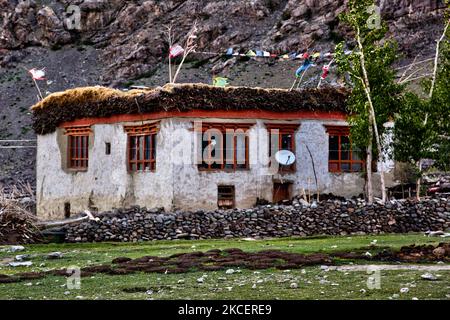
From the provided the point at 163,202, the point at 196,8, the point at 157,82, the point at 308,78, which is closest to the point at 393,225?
the point at 163,202

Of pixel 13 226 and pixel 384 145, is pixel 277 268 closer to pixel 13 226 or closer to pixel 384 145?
pixel 13 226

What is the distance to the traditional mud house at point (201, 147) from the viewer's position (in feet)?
110

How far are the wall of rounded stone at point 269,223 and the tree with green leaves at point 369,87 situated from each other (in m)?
2.72

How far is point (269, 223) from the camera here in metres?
30.1

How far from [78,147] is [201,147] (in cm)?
698

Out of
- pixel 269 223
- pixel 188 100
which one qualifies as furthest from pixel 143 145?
pixel 269 223

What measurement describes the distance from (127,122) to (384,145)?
11.0 m

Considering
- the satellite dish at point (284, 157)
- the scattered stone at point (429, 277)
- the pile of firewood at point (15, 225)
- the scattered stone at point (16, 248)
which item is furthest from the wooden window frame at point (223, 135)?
the scattered stone at point (429, 277)

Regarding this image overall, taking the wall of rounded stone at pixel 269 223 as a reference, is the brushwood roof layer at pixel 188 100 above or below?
above

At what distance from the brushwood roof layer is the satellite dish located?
5.92 ft

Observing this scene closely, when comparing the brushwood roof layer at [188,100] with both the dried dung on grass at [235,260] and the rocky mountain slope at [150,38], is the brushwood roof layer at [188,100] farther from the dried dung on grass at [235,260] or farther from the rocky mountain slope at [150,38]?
the rocky mountain slope at [150,38]

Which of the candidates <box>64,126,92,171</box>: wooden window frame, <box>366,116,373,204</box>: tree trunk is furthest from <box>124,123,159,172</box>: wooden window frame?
<box>366,116,373,204</box>: tree trunk

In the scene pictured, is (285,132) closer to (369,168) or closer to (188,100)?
(369,168)
